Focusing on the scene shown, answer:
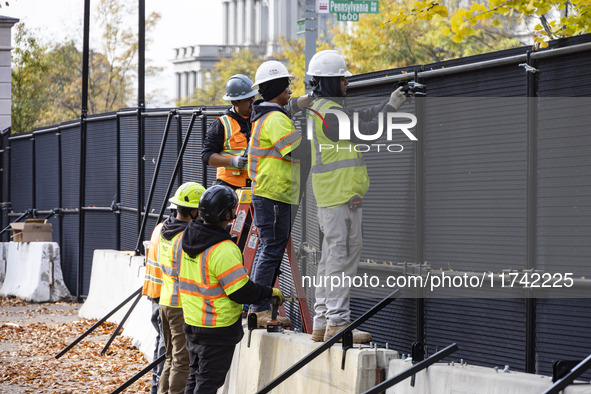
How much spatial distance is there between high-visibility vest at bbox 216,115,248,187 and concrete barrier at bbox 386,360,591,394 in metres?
3.30

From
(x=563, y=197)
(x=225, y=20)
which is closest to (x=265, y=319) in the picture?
(x=563, y=197)

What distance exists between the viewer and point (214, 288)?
6914 mm

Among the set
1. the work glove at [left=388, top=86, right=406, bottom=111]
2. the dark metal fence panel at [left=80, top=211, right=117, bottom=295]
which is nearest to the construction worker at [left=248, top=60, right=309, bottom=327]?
the work glove at [left=388, top=86, right=406, bottom=111]

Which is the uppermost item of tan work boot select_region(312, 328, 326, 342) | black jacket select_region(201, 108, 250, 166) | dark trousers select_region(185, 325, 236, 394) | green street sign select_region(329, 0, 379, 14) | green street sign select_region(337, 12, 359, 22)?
green street sign select_region(329, 0, 379, 14)

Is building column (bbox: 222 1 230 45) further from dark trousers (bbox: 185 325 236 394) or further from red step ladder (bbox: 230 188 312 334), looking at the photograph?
dark trousers (bbox: 185 325 236 394)

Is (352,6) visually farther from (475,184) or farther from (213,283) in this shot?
(213,283)

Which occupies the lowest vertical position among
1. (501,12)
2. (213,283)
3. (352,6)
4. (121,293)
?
(121,293)

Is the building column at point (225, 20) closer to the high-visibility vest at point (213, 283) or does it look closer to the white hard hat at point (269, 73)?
the white hard hat at point (269, 73)

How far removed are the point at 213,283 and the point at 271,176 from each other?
1294 millimetres

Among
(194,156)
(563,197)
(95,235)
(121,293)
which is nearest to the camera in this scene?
(563,197)

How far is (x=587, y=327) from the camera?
5.75 meters

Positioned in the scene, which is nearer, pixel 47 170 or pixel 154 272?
pixel 154 272

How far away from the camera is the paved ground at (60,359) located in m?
10.4

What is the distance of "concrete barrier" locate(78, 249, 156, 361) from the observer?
12.4 metres
